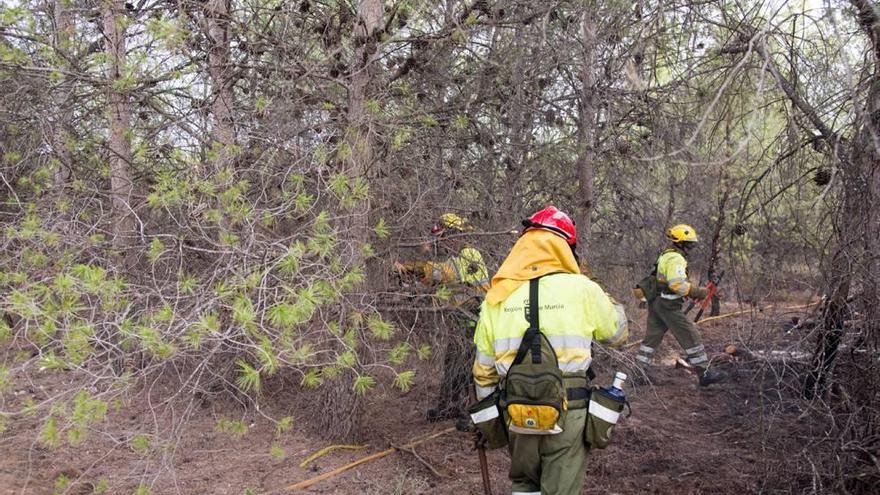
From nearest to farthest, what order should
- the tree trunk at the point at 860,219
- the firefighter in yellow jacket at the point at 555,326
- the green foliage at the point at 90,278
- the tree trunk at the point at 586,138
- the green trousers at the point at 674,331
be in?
the green foliage at the point at 90,278 < the firefighter in yellow jacket at the point at 555,326 < the tree trunk at the point at 860,219 < the tree trunk at the point at 586,138 < the green trousers at the point at 674,331

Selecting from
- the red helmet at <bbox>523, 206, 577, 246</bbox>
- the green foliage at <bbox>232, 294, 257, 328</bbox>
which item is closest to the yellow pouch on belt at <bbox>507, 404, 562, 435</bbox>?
the red helmet at <bbox>523, 206, 577, 246</bbox>

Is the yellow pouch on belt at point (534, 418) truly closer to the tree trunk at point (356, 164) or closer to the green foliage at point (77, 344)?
the tree trunk at point (356, 164)

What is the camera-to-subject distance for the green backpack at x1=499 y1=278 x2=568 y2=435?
322 cm

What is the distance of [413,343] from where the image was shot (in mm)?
5125

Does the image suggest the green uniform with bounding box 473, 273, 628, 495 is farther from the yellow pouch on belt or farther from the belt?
the yellow pouch on belt

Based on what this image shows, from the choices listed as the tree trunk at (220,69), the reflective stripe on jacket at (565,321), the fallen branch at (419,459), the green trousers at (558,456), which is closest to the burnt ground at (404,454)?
the fallen branch at (419,459)

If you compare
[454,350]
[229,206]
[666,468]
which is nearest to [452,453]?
[454,350]

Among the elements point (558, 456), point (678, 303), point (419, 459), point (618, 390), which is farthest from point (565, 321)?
point (678, 303)

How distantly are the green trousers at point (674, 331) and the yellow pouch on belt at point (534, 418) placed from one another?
15.6 ft

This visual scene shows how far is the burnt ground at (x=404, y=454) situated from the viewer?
4548 mm

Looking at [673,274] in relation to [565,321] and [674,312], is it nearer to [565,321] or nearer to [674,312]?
[674,312]

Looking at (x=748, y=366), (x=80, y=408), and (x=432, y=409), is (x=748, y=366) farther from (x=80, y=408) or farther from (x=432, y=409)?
(x=80, y=408)

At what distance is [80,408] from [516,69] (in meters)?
4.56

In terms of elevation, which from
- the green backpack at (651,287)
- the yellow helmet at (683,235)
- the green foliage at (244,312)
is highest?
the yellow helmet at (683,235)
